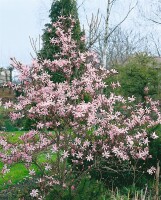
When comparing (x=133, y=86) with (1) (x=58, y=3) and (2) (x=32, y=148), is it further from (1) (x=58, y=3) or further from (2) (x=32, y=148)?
(2) (x=32, y=148)

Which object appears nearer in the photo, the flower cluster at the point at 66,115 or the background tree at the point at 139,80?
the flower cluster at the point at 66,115

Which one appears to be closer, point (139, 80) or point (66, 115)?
point (66, 115)

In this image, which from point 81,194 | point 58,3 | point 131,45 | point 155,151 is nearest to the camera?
point 81,194

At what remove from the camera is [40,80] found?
636 centimetres

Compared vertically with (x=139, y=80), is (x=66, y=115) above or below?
below

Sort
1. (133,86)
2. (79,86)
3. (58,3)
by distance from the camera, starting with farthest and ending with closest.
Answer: (58,3), (133,86), (79,86)

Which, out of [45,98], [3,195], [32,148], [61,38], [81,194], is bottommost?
[3,195]

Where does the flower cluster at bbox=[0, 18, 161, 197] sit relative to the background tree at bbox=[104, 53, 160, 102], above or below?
below

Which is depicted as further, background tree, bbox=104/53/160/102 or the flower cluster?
background tree, bbox=104/53/160/102

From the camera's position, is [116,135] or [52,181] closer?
[116,135]

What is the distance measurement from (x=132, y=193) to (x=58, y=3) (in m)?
18.0

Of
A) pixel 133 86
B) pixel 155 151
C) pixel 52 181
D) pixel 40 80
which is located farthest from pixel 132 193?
pixel 133 86

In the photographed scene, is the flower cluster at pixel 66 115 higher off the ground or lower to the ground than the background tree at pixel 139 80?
lower

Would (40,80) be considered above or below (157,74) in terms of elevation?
below
